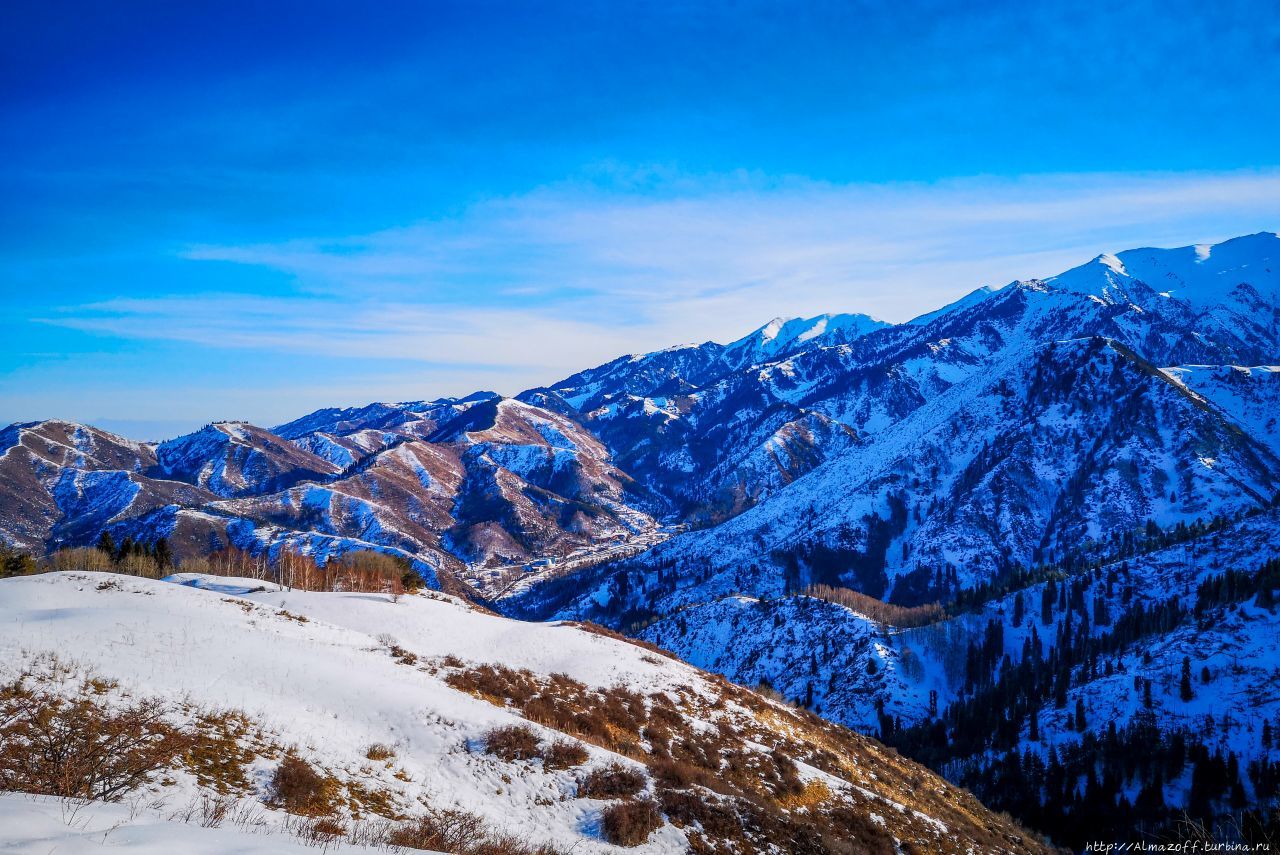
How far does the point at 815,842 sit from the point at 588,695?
2124cm

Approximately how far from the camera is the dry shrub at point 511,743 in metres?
26.5

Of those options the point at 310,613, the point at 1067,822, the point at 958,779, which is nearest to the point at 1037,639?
the point at 958,779

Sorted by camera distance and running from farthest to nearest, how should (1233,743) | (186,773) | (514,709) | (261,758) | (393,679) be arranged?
(1233,743)
(514,709)
(393,679)
(261,758)
(186,773)

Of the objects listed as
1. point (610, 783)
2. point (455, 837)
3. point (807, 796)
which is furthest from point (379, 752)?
point (807, 796)

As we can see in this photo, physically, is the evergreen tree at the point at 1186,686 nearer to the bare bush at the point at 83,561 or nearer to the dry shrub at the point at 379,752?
the dry shrub at the point at 379,752

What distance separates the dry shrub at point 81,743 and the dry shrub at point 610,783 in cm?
1401

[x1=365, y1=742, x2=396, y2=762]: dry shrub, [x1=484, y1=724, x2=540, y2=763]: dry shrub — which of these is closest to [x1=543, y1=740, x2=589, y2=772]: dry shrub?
[x1=484, y1=724, x2=540, y2=763]: dry shrub

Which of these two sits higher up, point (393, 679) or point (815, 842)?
point (393, 679)

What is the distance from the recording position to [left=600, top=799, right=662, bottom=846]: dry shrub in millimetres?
22250

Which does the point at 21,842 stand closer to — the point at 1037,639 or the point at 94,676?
the point at 94,676

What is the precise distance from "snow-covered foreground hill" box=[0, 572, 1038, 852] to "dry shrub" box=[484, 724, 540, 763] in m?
0.27

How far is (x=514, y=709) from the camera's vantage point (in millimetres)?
36688

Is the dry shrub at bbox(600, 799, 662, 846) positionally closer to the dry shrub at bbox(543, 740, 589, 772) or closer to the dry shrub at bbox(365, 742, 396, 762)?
the dry shrub at bbox(543, 740, 589, 772)

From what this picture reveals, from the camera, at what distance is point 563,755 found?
27219 mm
